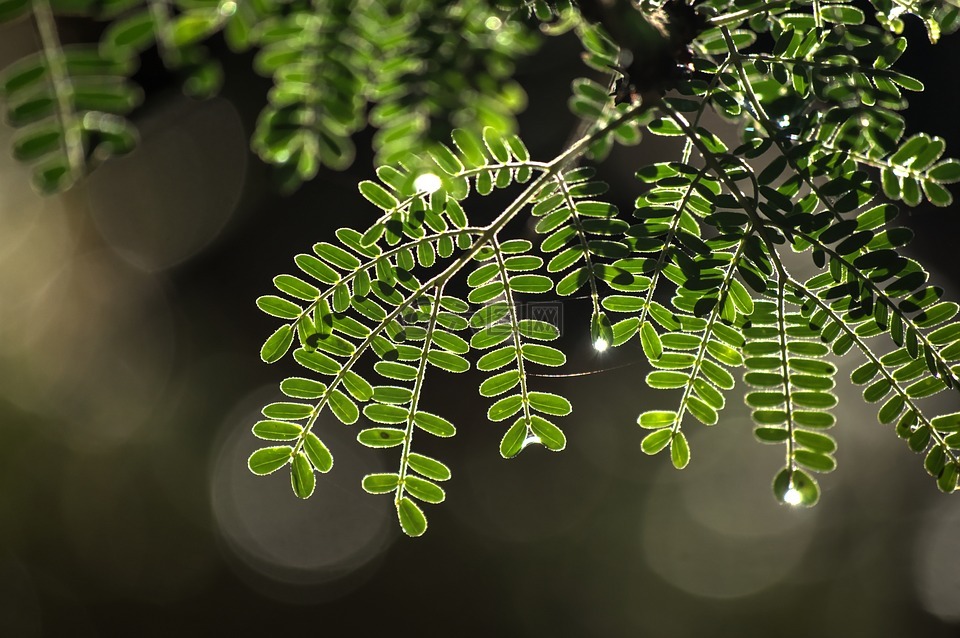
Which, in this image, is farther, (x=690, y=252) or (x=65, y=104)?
(x=690, y=252)

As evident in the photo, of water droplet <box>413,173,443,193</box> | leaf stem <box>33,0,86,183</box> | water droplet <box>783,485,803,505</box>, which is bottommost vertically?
water droplet <box>783,485,803,505</box>

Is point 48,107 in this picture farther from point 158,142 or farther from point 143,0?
point 158,142

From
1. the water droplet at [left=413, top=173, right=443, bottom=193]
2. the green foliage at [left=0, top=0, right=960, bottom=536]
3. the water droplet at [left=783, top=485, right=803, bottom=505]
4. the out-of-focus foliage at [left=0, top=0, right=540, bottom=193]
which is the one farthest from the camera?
the water droplet at [left=783, top=485, right=803, bottom=505]

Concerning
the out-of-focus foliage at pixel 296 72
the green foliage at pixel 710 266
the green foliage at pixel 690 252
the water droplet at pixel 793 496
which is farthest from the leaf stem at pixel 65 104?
the water droplet at pixel 793 496

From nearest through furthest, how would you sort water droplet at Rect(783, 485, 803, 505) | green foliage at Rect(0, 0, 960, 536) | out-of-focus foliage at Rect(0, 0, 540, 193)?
out-of-focus foliage at Rect(0, 0, 540, 193)
green foliage at Rect(0, 0, 960, 536)
water droplet at Rect(783, 485, 803, 505)

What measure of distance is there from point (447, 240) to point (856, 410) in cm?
395

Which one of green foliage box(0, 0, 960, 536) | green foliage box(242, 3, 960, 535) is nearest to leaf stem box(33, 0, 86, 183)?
green foliage box(0, 0, 960, 536)

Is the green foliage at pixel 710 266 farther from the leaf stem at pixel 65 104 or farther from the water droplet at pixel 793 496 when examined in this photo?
the leaf stem at pixel 65 104

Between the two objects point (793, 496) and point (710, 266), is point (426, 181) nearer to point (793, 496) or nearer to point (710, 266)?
point (710, 266)

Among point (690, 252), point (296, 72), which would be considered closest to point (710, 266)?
point (690, 252)

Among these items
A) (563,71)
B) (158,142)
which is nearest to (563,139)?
(563,71)

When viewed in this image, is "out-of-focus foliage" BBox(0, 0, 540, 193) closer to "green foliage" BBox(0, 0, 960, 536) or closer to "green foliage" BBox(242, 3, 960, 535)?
"green foliage" BBox(0, 0, 960, 536)

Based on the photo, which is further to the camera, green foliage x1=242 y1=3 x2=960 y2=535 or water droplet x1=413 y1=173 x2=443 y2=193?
green foliage x1=242 y1=3 x2=960 y2=535

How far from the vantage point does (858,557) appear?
16.5 ft
